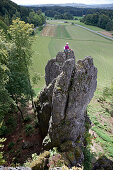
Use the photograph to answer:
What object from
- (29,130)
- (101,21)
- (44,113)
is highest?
(101,21)

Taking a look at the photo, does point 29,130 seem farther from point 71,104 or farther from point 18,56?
point 18,56

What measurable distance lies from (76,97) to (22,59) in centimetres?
1166

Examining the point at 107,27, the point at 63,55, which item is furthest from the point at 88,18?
the point at 63,55

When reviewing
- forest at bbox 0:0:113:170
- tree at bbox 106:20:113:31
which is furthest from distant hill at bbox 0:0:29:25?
forest at bbox 0:0:113:170

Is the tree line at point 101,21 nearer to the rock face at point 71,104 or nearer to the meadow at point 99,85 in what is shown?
the meadow at point 99,85

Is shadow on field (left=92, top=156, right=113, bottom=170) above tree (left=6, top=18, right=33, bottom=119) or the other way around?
the other way around

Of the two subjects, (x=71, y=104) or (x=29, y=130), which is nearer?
(x=71, y=104)

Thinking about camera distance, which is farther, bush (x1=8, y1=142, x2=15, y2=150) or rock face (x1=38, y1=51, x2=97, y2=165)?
bush (x1=8, y1=142, x2=15, y2=150)

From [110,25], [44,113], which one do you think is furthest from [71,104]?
[110,25]

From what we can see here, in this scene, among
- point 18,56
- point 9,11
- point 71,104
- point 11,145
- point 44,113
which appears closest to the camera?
point 71,104

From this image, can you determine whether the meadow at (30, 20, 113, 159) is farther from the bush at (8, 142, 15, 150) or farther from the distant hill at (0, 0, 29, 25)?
the distant hill at (0, 0, 29, 25)

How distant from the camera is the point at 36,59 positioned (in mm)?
46031

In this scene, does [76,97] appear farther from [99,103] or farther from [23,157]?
[99,103]

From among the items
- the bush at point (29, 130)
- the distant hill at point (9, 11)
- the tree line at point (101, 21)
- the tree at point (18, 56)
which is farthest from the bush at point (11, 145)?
the tree line at point (101, 21)
